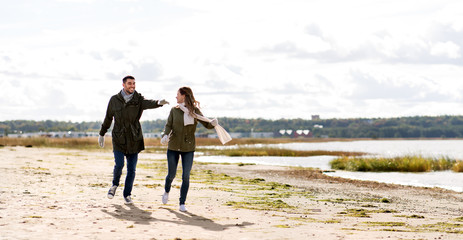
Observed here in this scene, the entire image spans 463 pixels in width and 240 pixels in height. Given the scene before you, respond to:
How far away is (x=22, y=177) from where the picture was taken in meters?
15.7

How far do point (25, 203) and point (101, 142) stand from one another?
1.76 metres

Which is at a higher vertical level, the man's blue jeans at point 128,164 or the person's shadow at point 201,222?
the man's blue jeans at point 128,164

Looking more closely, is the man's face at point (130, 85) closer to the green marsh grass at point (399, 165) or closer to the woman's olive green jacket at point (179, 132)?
the woman's olive green jacket at point (179, 132)

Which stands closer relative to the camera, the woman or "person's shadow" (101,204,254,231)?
"person's shadow" (101,204,254,231)

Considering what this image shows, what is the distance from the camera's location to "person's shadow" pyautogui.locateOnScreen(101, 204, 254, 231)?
8977 millimetres

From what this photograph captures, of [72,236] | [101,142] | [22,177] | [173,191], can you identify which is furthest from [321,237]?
[22,177]

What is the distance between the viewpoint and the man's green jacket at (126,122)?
10.7 m

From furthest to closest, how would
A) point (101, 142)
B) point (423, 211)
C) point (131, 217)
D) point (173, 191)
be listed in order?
point (173, 191) < point (423, 211) < point (101, 142) < point (131, 217)

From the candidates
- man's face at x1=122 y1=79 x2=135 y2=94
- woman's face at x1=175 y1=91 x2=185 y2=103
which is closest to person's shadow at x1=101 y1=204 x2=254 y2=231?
woman's face at x1=175 y1=91 x2=185 y2=103

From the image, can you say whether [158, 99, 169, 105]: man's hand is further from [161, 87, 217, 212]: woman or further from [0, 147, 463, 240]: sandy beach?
[0, 147, 463, 240]: sandy beach

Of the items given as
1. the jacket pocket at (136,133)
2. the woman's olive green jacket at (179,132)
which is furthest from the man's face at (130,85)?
the woman's olive green jacket at (179,132)

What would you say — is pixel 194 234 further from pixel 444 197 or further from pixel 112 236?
pixel 444 197

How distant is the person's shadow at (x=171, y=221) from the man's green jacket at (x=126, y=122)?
3.76 feet

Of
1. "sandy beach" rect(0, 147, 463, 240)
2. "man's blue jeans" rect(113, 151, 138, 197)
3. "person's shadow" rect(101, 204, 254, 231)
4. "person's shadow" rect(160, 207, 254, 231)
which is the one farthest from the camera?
"man's blue jeans" rect(113, 151, 138, 197)
